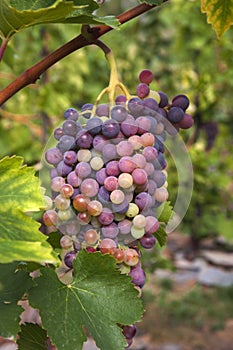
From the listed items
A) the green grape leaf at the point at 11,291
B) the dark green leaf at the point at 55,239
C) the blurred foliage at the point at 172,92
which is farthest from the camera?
the blurred foliage at the point at 172,92

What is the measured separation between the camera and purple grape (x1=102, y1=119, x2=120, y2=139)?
59 centimetres

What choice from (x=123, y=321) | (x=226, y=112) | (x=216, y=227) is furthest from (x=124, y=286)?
(x=226, y=112)

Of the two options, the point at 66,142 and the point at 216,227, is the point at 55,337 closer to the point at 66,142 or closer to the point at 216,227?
the point at 66,142

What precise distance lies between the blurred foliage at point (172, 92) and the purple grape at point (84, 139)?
153 cm

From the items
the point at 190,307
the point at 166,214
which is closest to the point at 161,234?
the point at 166,214

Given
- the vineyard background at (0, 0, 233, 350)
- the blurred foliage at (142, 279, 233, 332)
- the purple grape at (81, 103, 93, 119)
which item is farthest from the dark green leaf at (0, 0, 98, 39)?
the blurred foliage at (142, 279, 233, 332)

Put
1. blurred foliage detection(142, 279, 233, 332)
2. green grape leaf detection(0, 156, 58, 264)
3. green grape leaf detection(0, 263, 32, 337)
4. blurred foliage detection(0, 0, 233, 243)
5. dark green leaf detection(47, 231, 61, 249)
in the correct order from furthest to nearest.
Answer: blurred foliage detection(142, 279, 233, 332), blurred foliage detection(0, 0, 233, 243), dark green leaf detection(47, 231, 61, 249), green grape leaf detection(0, 263, 32, 337), green grape leaf detection(0, 156, 58, 264)

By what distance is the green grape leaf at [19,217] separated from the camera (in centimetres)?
43

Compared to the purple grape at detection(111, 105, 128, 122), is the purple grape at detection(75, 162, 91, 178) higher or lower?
lower

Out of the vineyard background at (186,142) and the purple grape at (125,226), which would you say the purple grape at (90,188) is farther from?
the vineyard background at (186,142)

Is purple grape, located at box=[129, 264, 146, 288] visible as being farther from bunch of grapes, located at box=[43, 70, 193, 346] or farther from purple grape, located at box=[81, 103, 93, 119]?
purple grape, located at box=[81, 103, 93, 119]

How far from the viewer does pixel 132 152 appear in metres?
0.60

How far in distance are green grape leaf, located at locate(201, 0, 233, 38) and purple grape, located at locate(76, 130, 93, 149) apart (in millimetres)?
290

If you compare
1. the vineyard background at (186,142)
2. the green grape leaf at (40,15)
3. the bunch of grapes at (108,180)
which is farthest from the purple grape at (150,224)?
the vineyard background at (186,142)
